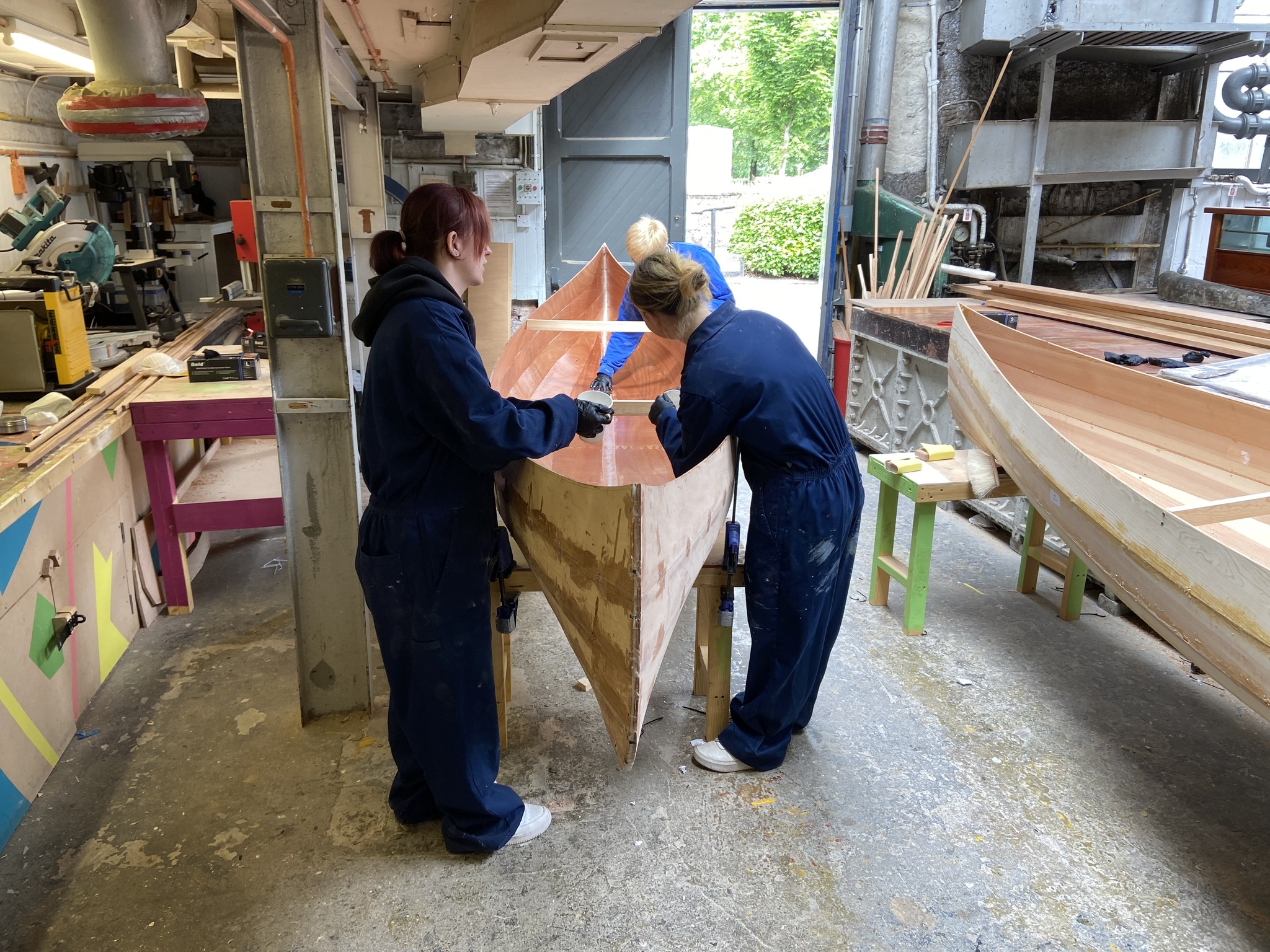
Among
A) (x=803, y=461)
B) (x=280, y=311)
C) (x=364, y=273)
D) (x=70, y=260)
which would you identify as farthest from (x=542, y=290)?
(x=803, y=461)

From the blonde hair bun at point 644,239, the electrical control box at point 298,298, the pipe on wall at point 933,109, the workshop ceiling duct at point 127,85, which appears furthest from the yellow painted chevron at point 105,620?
the pipe on wall at point 933,109

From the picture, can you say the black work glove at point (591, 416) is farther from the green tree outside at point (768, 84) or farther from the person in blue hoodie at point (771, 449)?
the green tree outside at point (768, 84)

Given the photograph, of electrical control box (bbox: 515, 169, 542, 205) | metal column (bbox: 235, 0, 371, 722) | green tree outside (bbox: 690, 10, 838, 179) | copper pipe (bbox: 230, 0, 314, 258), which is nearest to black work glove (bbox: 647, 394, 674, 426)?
metal column (bbox: 235, 0, 371, 722)

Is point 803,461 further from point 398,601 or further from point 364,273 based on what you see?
point 364,273

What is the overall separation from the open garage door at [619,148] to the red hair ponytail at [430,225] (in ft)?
20.4

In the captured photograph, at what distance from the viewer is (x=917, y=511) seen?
386 cm

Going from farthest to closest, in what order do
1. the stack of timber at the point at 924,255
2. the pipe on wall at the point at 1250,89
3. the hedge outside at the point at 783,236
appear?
the hedge outside at the point at 783,236
the pipe on wall at the point at 1250,89
the stack of timber at the point at 924,255

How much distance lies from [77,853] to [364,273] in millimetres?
4800

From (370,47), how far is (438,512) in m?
3.17

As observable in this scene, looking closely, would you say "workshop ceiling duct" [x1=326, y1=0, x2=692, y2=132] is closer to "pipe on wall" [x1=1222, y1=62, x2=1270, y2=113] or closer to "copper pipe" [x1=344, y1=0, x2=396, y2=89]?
"copper pipe" [x1=344, y1=0, x2=396, y2=89]

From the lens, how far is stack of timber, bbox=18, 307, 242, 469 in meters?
3.04

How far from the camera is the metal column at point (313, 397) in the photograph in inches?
106

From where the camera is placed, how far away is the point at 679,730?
3168mm

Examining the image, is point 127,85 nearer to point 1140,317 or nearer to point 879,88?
point 1140,317
